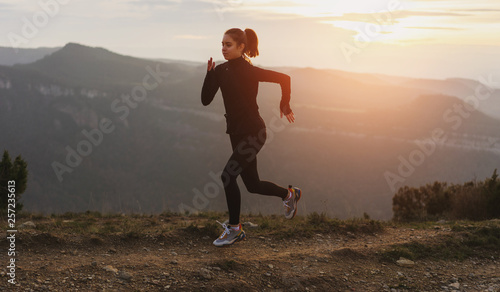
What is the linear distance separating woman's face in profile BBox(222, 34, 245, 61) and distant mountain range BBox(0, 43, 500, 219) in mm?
51391

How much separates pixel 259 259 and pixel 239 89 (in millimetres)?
1825

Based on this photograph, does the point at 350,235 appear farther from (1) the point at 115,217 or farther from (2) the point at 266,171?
(2) the point at 266,171

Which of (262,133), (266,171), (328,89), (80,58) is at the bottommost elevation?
(266,171)

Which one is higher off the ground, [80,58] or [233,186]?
[80,58]

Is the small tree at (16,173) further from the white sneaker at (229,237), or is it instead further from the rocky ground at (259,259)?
the white sneaker at (229,237)

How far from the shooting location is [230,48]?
4344mm

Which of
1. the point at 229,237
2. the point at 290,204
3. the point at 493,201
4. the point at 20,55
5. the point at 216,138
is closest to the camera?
the point at 229,237

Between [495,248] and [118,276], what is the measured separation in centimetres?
480

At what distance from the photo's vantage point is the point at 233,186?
177 inches

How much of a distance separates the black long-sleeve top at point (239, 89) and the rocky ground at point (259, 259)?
143 centimetres

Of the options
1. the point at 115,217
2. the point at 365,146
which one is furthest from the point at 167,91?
the point at 115,217

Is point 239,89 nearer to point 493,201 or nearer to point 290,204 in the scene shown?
point 290,204

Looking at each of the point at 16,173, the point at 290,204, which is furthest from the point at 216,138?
the point at 290,204

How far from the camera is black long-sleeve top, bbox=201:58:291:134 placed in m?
4.34
